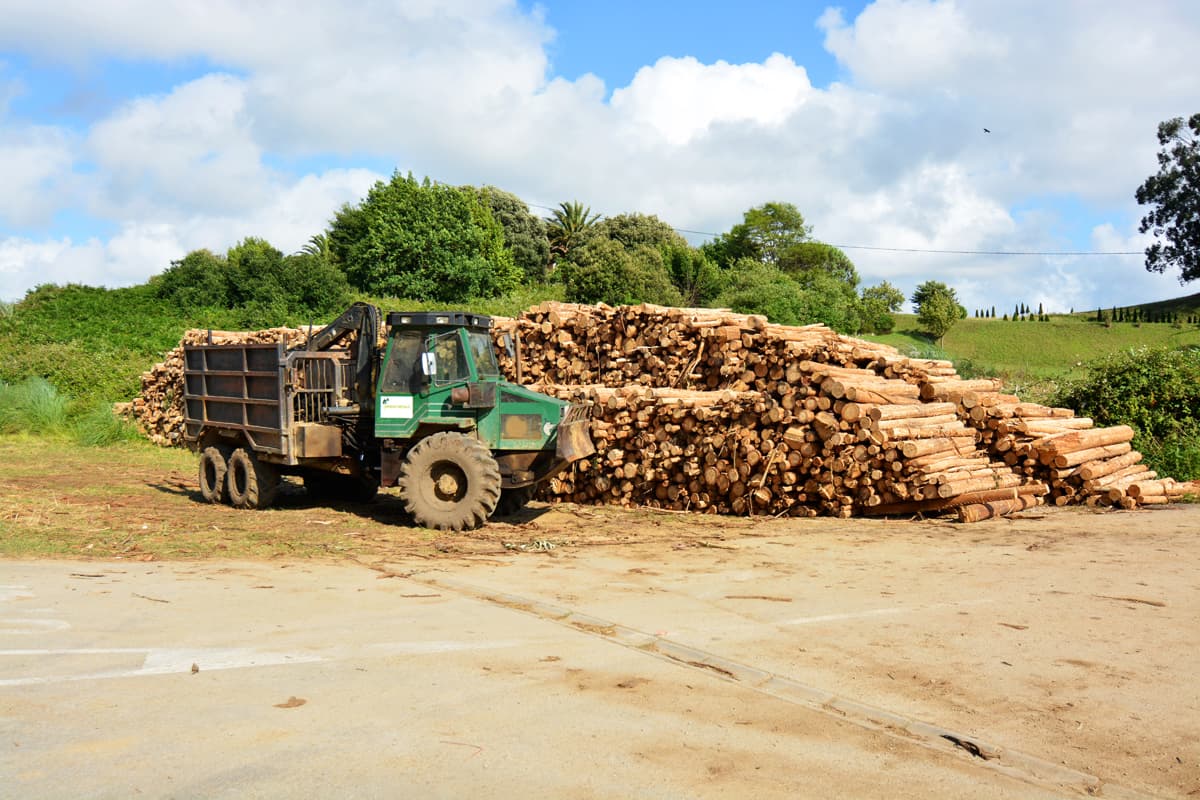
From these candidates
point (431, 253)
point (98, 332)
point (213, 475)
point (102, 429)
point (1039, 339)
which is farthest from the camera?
point (1039, 339)

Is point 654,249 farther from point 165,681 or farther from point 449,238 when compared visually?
point 165,681

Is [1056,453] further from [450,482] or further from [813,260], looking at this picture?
[813,260]

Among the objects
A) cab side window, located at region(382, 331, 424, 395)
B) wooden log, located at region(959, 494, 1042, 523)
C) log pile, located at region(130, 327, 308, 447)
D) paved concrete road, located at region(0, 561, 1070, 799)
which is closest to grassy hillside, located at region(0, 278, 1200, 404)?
log pile, located at region(130, 327, 308, 447)

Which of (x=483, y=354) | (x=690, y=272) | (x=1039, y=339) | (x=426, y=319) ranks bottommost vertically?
(x=483, y=354)

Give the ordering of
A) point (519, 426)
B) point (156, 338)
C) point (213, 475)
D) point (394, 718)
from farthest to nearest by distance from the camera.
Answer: point (156, 338), point (213, 475), point (519, 426), point (394, 718)

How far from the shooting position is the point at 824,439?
12148 mm

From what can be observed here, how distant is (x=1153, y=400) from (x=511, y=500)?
423 inches

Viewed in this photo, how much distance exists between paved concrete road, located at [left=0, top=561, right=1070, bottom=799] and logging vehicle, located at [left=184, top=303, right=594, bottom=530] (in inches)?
172

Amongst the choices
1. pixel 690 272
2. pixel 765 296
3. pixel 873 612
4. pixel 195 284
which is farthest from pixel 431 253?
pixel 873 612

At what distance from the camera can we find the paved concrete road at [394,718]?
3930 mm

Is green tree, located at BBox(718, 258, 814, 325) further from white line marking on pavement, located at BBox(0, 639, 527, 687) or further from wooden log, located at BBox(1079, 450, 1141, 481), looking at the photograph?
white line marking on pavement, located at BBox(0, 639, 527, 687)

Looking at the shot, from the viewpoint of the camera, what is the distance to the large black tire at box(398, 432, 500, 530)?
11.1m

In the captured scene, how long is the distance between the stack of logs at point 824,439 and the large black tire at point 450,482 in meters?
1.69

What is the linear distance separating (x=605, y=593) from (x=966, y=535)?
5.06m
